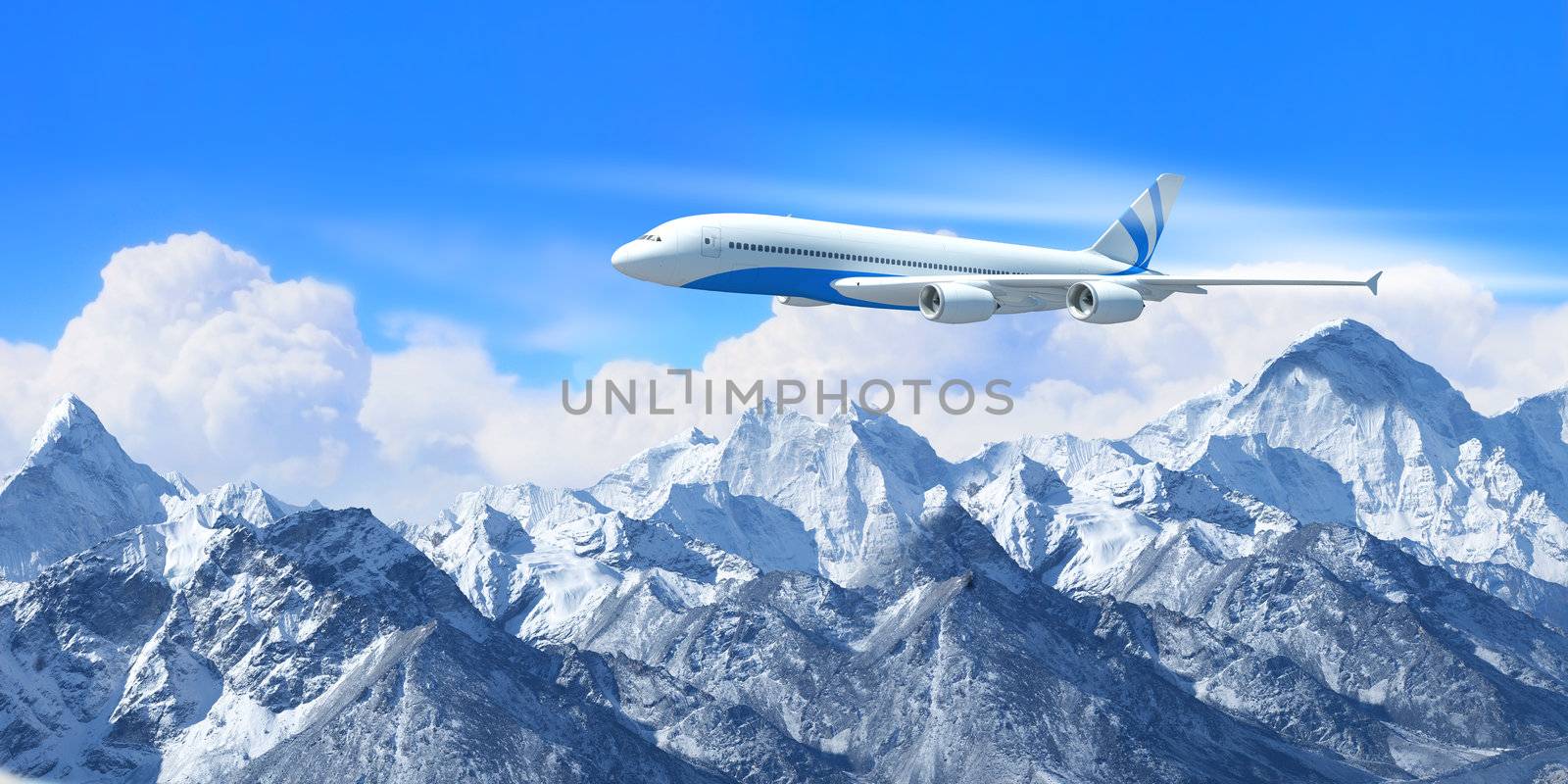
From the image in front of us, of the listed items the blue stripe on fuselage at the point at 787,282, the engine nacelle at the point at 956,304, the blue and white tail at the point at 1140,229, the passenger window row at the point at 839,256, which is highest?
the blue and white tail at the point at 1140,229

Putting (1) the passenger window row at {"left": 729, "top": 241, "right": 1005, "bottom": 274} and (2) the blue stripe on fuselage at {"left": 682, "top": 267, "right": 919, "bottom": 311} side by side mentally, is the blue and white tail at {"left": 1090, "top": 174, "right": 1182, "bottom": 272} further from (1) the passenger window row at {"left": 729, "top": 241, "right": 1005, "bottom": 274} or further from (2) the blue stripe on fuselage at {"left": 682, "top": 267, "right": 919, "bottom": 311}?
(2) the blue stripe on fuselage at {"left": 682, "top": 267, "right": 919, "bottom": 311}

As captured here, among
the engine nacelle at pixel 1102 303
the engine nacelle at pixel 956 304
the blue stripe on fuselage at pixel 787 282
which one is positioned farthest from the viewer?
the engine nacelle at pixel 1102 303

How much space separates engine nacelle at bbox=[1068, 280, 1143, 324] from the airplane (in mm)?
85

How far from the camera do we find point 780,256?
13662 centimetres

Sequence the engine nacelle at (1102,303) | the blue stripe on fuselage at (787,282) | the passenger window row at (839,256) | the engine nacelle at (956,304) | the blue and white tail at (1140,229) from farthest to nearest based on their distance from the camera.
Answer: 1. the blue and white tail at (1140,229)
2. the engine nacelle at (1102,303)
3. the blue stripe on fuselage at (787,282)
4. the passenger window row at (839,256)
5. the engine nacelle at (956,304)

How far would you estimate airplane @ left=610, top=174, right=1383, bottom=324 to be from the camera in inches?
5266

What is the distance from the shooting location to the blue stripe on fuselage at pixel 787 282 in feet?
444

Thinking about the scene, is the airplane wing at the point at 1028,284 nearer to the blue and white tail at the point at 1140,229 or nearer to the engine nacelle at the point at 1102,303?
the engine nacelle at the point at 1102,303

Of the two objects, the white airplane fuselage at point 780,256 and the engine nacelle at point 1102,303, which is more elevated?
the white airplane fuselage at point 780,256

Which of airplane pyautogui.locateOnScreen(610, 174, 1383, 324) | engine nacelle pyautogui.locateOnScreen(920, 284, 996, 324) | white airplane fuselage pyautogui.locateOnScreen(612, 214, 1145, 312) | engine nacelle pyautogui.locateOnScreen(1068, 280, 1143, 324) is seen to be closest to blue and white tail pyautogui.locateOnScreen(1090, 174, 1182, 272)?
airplane pyautogui.locateOnScreen(610, 174, 1383, 324)

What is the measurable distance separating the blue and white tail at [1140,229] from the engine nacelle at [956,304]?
174ft

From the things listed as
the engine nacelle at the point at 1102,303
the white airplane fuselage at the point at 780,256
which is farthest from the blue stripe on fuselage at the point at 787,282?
the engine nacelle at the point at 1102,303

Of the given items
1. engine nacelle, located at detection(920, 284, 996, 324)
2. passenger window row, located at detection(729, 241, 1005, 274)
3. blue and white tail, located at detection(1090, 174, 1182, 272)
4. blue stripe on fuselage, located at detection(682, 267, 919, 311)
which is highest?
blue and white tail, located at detection(1090, 174, 1182, 272)

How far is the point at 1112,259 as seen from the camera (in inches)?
7205
